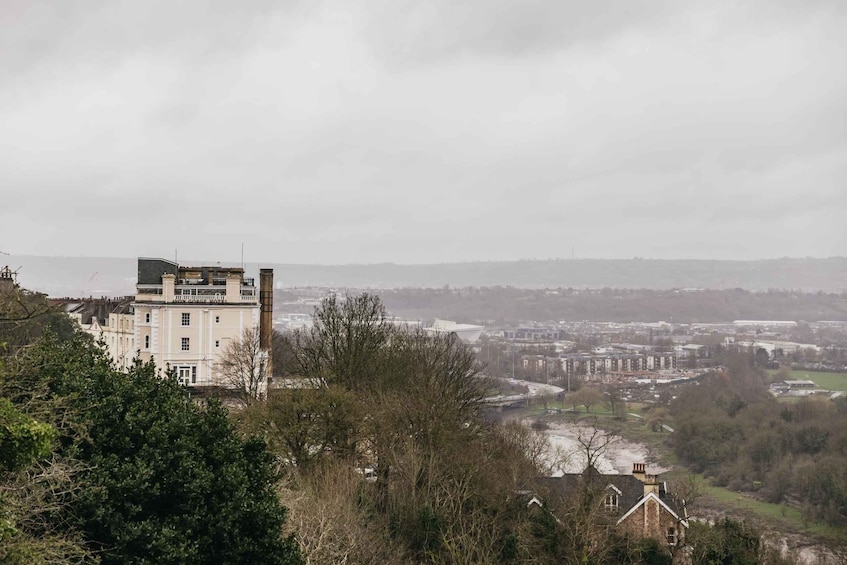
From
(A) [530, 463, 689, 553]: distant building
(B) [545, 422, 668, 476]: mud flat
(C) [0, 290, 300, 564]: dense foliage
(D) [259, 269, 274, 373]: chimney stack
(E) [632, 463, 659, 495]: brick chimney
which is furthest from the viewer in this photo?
(B) [545, 422, 668, 476]: mud flat

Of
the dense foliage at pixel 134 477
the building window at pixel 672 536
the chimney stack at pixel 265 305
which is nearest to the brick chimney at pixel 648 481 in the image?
the building window at pixel 672 536

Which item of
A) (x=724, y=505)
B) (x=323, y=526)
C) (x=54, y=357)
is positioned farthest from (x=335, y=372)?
(x=724, y=505)

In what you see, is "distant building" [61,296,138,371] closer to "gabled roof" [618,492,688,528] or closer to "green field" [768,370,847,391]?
"gabled roof" [618,492,688,528]

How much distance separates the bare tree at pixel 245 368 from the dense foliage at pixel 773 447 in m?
32.0

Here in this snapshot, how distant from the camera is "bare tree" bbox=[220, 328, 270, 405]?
1650 inches

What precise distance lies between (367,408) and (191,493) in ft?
55.6

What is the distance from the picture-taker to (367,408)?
35.6m

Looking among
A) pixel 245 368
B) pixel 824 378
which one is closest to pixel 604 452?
pixel 245 368

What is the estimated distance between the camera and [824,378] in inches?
5842

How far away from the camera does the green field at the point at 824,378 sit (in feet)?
444

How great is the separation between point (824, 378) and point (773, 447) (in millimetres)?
81370

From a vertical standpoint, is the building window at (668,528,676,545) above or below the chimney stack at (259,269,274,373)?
below

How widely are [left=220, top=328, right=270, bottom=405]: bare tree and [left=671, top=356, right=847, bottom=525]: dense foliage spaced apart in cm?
3204

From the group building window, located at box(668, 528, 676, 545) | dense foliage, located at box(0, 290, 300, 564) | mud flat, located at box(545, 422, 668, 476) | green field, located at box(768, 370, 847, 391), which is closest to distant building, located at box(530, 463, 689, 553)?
building window, located at box(668, 528, 676, 545)
